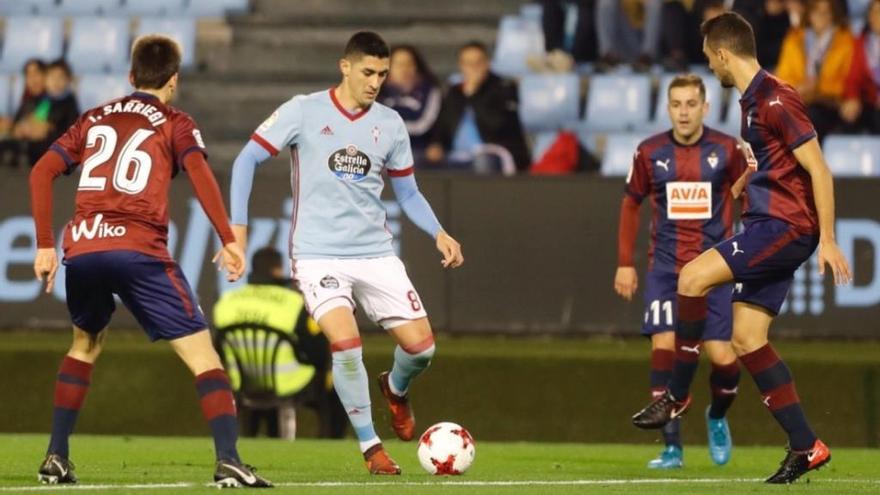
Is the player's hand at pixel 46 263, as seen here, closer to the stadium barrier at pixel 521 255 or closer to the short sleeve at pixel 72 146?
the short sleeve at pixel 72 146

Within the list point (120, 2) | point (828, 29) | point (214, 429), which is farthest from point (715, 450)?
point (120, 2)

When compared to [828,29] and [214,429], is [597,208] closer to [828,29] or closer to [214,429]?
[828,29]

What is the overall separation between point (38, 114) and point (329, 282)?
7.16 m

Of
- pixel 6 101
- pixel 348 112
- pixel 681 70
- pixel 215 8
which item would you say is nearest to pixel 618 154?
pixel 681 70

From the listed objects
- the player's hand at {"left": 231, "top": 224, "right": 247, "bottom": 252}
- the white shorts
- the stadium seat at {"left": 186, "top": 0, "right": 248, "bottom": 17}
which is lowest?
the white shorts

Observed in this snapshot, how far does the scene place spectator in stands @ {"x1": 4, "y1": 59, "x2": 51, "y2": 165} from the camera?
15.0m

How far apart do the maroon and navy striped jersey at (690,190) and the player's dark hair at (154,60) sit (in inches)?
129

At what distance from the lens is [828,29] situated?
1502cm

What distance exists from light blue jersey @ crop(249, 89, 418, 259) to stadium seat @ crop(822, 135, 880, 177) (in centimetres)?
602

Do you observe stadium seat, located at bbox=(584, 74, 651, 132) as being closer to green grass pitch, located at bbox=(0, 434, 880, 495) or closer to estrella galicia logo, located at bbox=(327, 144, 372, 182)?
green grass pitch, located at bbox=(0, 434, 880, 495)

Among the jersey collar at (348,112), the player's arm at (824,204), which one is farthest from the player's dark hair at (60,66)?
the player's arm at (824,204)

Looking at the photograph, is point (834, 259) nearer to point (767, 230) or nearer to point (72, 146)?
point (767, 230)

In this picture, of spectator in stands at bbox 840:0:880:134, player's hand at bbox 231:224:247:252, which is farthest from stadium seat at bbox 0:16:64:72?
player's hand at bbox 231:224:247:252

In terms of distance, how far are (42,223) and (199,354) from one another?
799 mm
